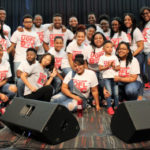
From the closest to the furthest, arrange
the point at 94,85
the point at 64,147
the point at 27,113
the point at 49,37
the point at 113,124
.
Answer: the point at 64,147
the point at 27,113
the point at 113,124
the point at 94,85
the point at 49,37

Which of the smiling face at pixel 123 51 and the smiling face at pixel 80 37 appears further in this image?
the smiling face at pixel 80 37

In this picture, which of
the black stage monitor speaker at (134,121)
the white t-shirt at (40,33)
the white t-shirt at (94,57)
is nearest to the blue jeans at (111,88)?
the white t-shirt at (94,57)

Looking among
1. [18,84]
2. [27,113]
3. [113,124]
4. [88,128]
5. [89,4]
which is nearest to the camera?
[27,113]

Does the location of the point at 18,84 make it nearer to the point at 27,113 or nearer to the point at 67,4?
the point at 27,113

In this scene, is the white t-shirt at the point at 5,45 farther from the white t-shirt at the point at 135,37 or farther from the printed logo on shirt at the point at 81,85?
the white t-shirt at the point at 135,37

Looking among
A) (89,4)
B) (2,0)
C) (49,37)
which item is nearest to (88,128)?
(49,37)

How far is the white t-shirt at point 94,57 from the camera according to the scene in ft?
10.6

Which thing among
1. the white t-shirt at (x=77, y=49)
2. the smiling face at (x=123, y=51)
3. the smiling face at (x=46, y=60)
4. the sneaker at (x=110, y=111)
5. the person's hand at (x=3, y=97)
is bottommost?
the sneaker at (x=110, y=111)

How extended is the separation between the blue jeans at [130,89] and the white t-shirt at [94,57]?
18.4 inches

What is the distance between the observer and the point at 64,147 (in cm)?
182

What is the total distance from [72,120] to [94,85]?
1.03 meters

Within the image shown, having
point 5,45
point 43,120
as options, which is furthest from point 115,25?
point 43,120

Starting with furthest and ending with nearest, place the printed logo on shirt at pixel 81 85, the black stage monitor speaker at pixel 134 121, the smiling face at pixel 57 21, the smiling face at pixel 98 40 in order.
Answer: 1. the smiling face at pixel 57 21
2. the smiling face at pixel 98 40
3. the printed logo on shirt at pixel 81 85
4. the black stage monitor speaker at pixel 134 121

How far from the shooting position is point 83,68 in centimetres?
295
